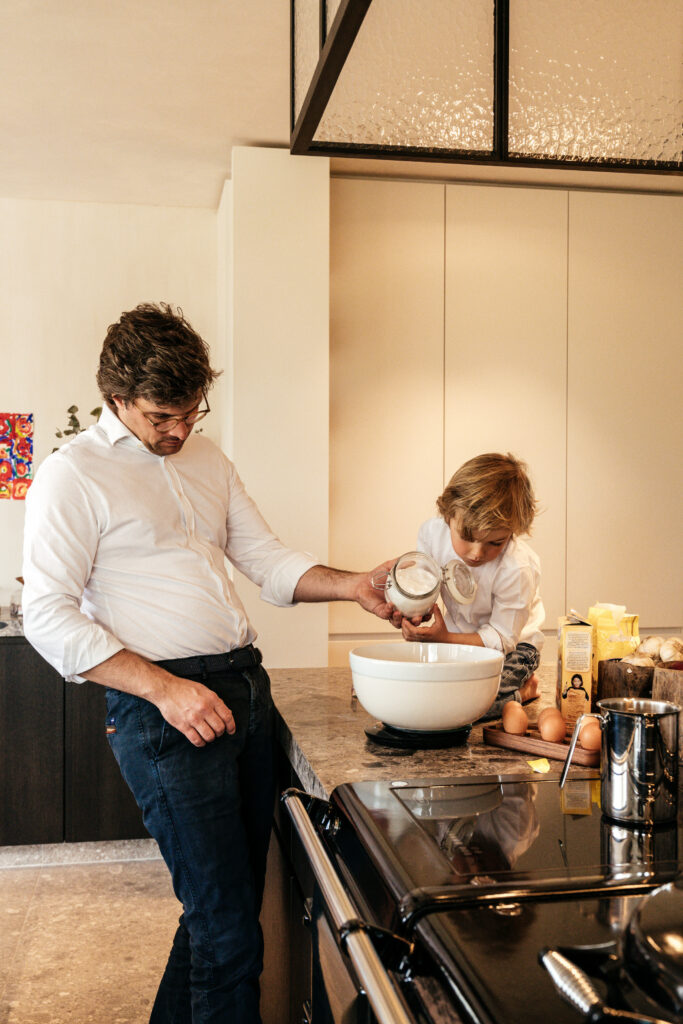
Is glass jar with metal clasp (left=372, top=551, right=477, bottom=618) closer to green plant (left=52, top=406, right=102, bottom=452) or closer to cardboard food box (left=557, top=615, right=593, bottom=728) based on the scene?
cardboard food box (left=557, top=615, right=593, bottom=728)

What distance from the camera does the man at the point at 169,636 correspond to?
151 cm

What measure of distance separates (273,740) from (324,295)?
6.78ft

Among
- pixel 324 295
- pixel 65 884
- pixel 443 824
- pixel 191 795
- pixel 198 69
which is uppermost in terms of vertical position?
pixel 198 69

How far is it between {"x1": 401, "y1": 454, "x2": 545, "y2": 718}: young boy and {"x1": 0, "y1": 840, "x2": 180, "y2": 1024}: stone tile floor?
4.46 ft

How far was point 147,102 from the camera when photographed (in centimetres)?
302

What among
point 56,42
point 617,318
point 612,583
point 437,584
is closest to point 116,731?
point 437,584

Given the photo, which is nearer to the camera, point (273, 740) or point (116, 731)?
point (116, 731)

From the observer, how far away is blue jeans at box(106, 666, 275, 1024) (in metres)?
1.51

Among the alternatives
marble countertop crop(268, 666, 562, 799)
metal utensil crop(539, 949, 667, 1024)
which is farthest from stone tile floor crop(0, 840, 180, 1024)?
metal utensil crop(539, 949, 667, 1024)

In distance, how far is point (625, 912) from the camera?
831mm

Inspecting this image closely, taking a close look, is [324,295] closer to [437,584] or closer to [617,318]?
[617,318]

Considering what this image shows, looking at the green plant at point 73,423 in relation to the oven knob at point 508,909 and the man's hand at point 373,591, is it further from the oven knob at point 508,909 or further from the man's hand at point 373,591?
the oven knob at point 508,909

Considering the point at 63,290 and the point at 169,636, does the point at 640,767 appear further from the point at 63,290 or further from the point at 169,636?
the point at 63,290

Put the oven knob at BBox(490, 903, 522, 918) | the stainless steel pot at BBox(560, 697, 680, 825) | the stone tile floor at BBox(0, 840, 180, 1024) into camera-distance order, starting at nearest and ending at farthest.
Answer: the oven knob at BBox(490, 903, 522, 918) → the stainless steel pot at BBox(560, 697, 680, 825) → the stone tile floor at BBox(0, 840, 180, 1024)
